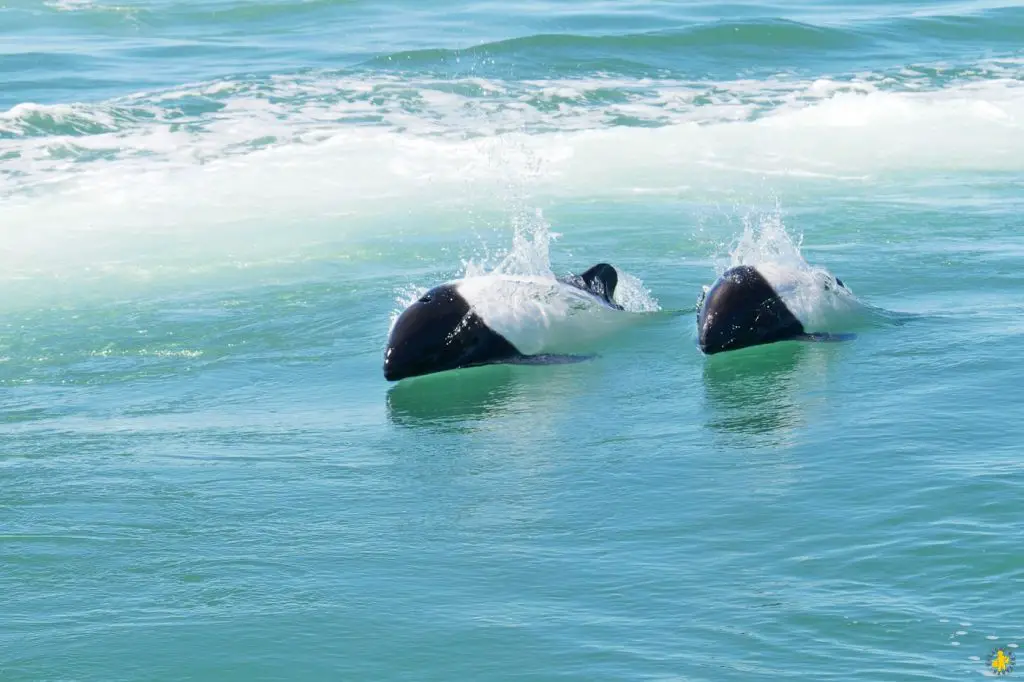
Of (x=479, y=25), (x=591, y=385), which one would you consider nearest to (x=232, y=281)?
(x=591, y=385)

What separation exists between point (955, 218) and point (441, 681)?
379 inches

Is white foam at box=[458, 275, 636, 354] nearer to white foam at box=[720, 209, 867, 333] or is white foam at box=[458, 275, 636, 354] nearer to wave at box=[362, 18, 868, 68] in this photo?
white foam at box=[720, 209, 867, 333]

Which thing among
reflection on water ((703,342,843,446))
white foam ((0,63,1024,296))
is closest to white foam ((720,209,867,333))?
reflection on water ((703,342,843,446))

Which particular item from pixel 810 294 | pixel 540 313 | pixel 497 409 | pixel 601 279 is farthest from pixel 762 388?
pixel 601 279

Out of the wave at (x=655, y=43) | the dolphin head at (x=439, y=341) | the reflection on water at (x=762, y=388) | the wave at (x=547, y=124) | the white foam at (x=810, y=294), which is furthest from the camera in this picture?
the wave at (x=655, y=43)

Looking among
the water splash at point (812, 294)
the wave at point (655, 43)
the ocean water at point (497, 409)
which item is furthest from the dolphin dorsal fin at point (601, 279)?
the wave at point (655, 43)

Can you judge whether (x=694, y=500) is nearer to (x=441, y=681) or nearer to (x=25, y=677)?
(x=441, y=681)

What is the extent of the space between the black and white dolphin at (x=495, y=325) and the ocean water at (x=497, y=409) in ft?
0.56

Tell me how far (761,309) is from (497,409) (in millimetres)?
1910

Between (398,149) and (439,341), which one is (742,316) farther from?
(398,149)

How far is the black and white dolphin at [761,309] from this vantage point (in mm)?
9234

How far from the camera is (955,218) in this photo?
44.3ft

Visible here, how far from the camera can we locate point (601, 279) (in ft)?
33.2

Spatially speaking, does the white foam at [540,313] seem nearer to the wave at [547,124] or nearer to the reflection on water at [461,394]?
the reflection on water at [461,394]
